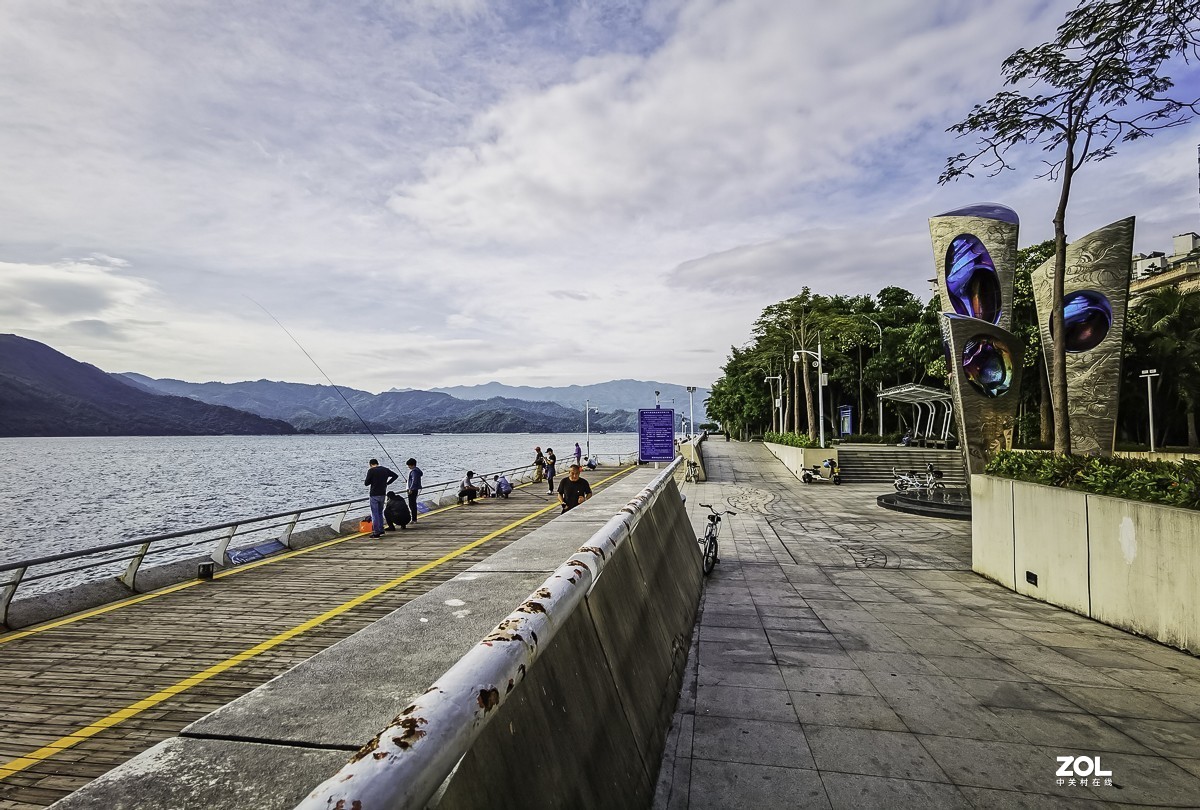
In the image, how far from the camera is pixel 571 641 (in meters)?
2.68

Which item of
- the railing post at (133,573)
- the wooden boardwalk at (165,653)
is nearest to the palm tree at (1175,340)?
the wooden boardwalk at (165,653)

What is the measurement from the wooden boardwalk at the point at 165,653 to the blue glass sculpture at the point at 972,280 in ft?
64.2

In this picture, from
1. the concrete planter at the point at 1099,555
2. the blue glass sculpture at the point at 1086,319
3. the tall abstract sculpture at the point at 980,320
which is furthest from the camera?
the tall abstract sculpture at the point at 980,320

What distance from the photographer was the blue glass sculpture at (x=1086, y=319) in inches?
733

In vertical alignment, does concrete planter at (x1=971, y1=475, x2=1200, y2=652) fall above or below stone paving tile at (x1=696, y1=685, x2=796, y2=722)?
above

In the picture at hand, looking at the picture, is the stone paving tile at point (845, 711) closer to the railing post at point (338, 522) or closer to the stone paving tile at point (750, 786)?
the stone paving tile at point (750, 786)

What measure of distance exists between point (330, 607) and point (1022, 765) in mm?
7495

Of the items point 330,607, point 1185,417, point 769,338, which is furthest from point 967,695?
point 769,338

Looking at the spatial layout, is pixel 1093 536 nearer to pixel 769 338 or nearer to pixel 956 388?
pixel 956 388

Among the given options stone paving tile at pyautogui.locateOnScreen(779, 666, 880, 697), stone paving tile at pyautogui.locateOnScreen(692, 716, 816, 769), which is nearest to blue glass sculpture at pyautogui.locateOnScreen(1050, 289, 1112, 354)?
stone paving tile at pyautogui.locateOnScreen(779, 666, 880, 697)

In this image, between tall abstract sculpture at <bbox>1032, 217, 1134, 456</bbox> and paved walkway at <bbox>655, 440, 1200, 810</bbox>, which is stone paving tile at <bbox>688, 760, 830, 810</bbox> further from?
tall abstract sculpture at <bbox>1032, 217, 1134, 456</bbox>

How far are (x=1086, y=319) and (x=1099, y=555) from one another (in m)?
15.1

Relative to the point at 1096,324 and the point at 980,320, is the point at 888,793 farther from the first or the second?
the point at 1096,324

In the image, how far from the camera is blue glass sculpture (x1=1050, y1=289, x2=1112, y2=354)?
61.1 ft
